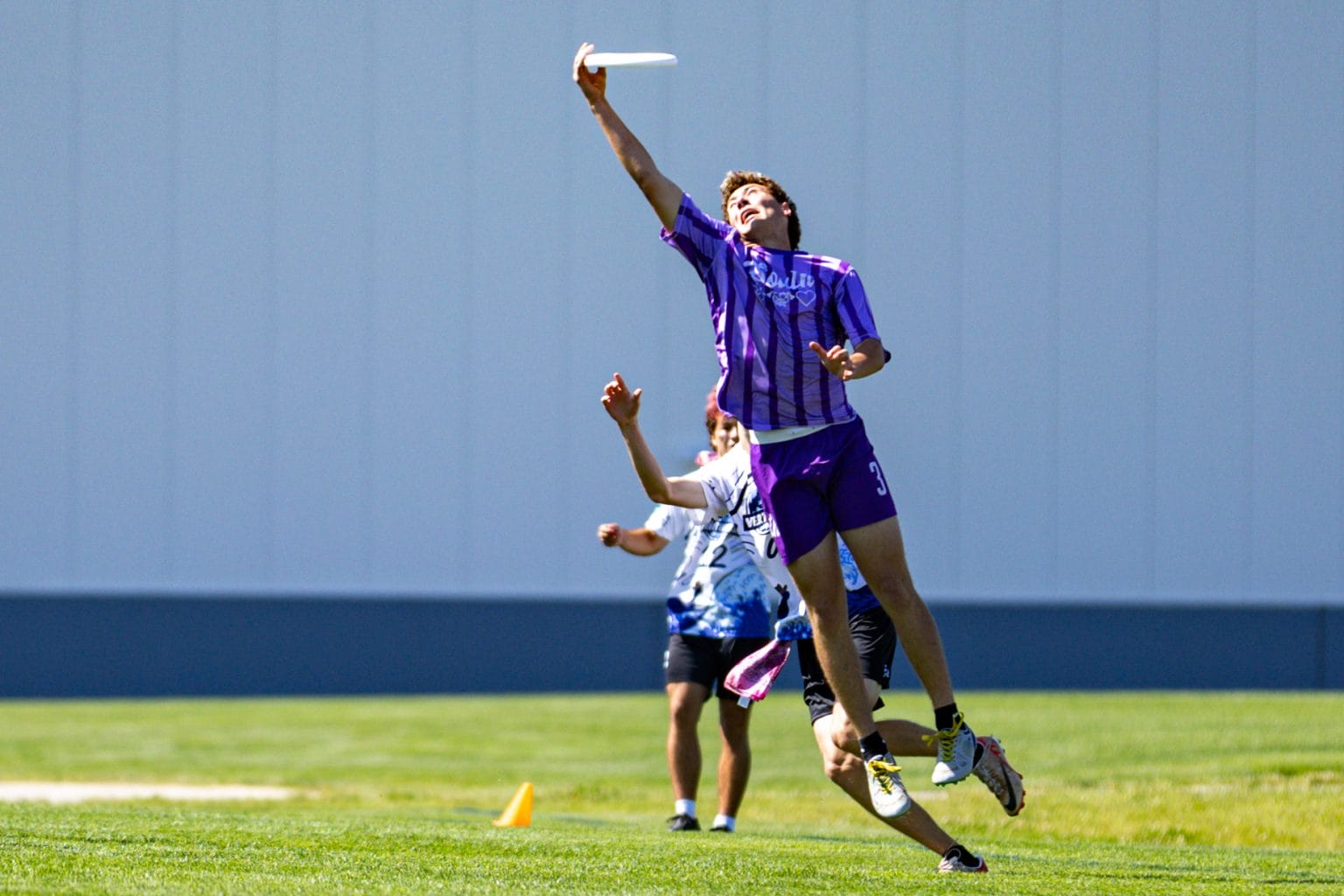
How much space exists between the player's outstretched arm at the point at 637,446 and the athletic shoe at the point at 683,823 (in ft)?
7.99

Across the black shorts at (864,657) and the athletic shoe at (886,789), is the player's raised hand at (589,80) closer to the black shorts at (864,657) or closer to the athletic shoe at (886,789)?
the black shorts at (864,657)

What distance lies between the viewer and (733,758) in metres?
7.79

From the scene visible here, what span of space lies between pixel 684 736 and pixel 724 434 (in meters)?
1.55

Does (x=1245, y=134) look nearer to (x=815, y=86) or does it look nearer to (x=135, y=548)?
(x=815, y=86)

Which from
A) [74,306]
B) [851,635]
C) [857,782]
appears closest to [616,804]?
[857,782]

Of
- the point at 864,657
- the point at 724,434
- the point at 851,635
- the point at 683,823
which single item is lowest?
the point at 683,823

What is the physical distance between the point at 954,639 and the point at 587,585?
3.36 meters

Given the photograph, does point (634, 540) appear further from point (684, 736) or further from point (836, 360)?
point (684, 736)

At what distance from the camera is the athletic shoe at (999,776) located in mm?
5184

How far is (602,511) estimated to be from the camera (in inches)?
594

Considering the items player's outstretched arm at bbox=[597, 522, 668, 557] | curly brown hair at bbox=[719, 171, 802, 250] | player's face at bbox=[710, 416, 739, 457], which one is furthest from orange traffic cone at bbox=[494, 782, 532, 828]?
curly brown hair at bbox=[719, 171, 802, 250]

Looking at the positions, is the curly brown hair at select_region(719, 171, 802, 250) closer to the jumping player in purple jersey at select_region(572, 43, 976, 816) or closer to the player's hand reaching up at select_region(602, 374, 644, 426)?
the jumping player in purple jersey at select_region(572, 43, 976, 816)

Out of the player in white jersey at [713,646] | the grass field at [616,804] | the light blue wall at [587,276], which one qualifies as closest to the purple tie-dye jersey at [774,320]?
the grass field at [616,804]

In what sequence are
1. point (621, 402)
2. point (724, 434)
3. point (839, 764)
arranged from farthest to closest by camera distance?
point (724, 434) → point (839, 764) → point (621, 402)
